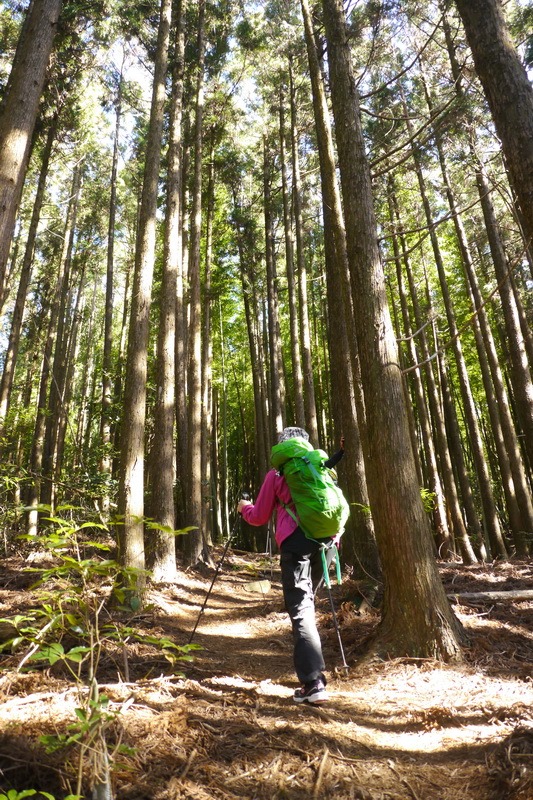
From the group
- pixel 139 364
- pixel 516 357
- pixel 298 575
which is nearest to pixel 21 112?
pixel 139 364

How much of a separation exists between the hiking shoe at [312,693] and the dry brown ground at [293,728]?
7 cm

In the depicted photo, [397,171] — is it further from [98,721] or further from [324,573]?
[98,721]

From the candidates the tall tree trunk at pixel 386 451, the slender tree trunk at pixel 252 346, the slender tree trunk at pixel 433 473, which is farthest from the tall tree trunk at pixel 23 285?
the tall tree trunk at pixel 386 451

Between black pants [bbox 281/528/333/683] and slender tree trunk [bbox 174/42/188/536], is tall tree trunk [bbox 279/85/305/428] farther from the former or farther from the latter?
black pants [bbox 281/528/333/683]

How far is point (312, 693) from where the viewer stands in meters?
3.20

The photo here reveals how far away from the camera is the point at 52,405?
16.5m

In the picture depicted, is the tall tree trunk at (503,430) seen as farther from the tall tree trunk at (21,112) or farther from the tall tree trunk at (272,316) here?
the tall tree trunk at (21,112)

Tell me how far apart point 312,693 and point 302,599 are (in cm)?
59

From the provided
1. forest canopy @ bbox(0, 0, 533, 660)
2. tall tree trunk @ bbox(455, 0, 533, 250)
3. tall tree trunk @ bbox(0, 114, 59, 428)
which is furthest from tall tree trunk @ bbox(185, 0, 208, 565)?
tall tree trunk @ bbox(455, 0, 533, 250)

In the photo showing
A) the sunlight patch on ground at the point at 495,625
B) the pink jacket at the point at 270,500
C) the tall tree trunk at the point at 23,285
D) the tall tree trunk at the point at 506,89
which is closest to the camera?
the tall tree trunk at the point at 506,89

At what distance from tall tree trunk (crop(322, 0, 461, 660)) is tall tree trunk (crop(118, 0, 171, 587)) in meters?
2.67

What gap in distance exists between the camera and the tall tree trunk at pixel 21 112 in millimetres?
4570

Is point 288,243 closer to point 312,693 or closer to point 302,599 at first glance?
point 302,599

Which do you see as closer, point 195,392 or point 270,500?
point 270,500
